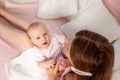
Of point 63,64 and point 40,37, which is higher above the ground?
point 40,37

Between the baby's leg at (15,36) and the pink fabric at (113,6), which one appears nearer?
the baby's leg at (15,36)

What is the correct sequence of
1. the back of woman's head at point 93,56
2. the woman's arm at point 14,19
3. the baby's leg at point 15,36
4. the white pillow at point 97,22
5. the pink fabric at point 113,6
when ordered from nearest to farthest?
the back of woman's head at point 93,56, the baby's leg at point 15,36, the woman's arm at point 14,19, the white pillow at point 97,22, the pink fabric at point 113,6

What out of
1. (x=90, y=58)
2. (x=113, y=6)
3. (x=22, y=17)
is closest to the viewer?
(x=90, y=58)

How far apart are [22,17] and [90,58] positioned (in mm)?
487

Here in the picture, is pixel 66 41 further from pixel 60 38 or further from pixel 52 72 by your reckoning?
pixel 52 72

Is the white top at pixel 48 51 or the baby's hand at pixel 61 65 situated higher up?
the white top at pixel 48 51

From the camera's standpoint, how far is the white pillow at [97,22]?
1.47 meters

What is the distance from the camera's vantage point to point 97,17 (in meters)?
1.52

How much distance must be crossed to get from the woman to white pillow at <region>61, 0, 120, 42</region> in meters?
0.32

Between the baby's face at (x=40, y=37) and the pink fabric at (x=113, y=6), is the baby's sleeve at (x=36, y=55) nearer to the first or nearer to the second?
the baby's face at (x=40, y=37)

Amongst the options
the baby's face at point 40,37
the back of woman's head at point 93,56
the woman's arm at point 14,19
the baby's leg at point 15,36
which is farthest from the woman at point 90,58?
the woman's arm at point 14,19

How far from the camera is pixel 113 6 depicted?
64.3 inches

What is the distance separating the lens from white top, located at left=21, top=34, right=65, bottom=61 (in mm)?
1173

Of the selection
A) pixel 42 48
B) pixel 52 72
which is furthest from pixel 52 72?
pixel 42 48
